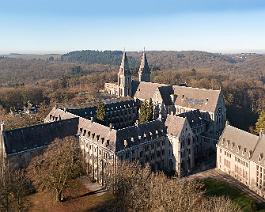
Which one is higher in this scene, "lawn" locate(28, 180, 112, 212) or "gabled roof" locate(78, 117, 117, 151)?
"gabled roof" locate(78, 117, 117, 151)

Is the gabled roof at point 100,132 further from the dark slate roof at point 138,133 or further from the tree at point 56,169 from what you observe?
the tree at point 56,169

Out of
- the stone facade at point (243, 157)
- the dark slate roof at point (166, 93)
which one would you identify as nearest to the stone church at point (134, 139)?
the stone facade at point (243, 157)

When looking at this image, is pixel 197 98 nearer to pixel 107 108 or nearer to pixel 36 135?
pixel 107 108

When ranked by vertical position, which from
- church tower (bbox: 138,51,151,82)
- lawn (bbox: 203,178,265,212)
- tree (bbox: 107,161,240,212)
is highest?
church tower (bbox: 138,51,151,82)

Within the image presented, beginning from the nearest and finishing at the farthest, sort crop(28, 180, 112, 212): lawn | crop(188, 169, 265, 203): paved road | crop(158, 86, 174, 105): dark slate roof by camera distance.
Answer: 1. crop(28, 180, 112, 212): lawn
2. crop(188, 169, 265, 203): paved road
3. crop(158, 86, 174, 105): dark slate roof

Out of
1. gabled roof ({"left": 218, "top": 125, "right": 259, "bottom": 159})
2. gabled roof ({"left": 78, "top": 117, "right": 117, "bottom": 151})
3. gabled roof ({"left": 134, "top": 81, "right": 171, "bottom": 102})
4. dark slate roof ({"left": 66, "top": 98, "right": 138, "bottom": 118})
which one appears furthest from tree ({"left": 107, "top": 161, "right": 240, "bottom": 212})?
gabled roof ({"left": 134, "top": 81, "right": 171, "bottom": 102})

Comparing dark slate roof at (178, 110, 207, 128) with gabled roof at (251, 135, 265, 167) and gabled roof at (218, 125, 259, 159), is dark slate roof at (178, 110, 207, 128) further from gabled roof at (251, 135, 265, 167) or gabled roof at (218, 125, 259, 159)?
gabled roof at (251, 135, 265, 167)
